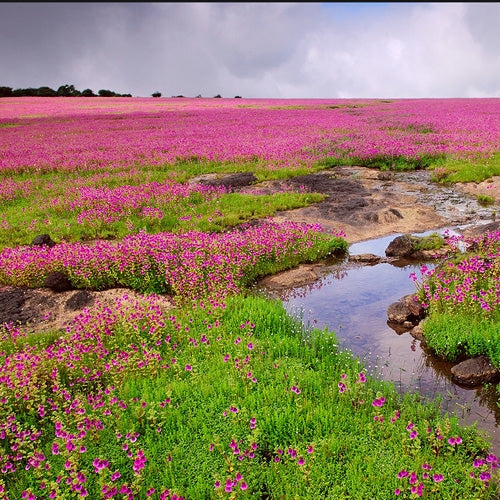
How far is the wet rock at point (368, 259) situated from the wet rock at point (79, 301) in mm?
6621

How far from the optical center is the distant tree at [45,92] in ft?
310

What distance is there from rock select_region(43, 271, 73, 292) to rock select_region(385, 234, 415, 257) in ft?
27.1

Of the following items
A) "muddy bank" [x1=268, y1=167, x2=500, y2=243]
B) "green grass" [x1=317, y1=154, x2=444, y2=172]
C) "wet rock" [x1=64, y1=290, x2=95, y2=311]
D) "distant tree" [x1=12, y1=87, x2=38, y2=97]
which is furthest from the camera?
"distant tree" [x1=12, y1=87, x2=38, y2=97]

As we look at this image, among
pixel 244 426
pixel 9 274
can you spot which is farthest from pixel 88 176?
pixel 244 426

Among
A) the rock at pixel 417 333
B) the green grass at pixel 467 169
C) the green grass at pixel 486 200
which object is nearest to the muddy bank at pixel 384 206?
the green grass at pixel 486 200

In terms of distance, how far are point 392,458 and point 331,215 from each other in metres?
10.9

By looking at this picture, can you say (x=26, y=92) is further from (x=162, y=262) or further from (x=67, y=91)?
(x=162, y=262)

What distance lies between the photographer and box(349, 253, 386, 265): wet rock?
11531mm

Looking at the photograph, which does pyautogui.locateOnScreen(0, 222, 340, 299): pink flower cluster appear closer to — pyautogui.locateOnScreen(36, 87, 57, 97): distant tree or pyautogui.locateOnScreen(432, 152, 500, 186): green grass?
pyautogui.locateOnScreen(432, 152, 500, 186): green grass

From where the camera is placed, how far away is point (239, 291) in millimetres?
9672

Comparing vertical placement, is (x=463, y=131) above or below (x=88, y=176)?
above

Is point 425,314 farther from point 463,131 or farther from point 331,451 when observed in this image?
point 463,131

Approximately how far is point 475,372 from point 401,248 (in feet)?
18.3

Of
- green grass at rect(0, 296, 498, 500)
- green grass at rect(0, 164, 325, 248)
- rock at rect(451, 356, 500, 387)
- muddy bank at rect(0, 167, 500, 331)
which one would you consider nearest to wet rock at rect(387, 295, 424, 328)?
rock at rect(451, 356, 500, 387)
